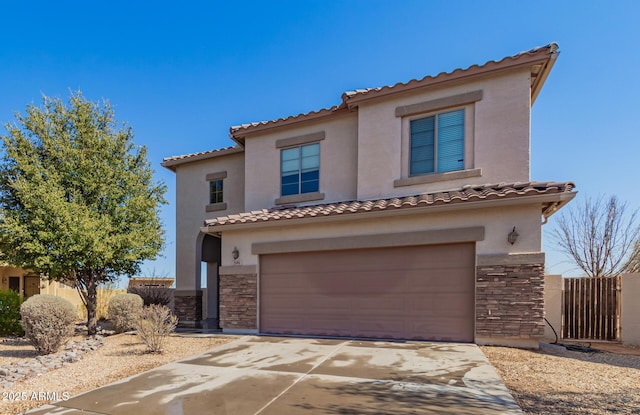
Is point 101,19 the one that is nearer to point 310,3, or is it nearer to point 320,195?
point 310,3

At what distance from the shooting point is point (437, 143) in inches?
407

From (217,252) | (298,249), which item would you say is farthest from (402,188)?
(217,252)

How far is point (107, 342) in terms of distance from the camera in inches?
396

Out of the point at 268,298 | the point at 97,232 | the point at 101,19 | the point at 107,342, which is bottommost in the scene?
the point at 107,342

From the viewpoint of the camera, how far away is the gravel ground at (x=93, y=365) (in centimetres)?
533

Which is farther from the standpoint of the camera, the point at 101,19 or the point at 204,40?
the point at 204,40

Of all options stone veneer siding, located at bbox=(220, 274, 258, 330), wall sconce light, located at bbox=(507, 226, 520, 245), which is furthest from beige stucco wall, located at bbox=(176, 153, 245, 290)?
wall sconce light, located at bbox=(507, 226, 520, 245)

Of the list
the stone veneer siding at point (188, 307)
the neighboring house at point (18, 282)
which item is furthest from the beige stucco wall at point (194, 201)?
the neighboring house at point (18, 282)

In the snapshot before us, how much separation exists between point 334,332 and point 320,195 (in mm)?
4607

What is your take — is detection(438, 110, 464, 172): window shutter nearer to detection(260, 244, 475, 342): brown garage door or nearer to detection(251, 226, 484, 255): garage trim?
detection(251, 226, 484, 255): garage trim

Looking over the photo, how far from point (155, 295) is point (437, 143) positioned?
13.5 m

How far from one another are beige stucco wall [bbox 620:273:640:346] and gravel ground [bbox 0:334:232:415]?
37.8 feet

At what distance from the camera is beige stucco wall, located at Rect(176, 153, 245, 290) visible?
569 inches

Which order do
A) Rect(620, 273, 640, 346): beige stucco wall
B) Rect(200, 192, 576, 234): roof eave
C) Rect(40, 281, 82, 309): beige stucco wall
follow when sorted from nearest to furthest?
Rect(200, 192, 576, 234): roof eave, Rect(620, 273, 640, 346): beige stucco wall, Rect(40, 281, 82, 309): beige stucco wall
